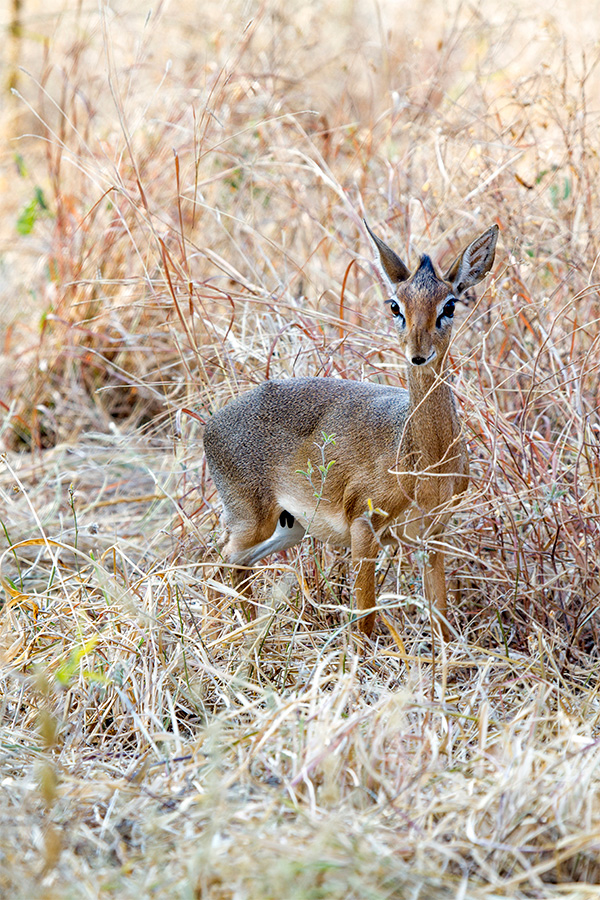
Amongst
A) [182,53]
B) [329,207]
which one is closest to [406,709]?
[329,207]

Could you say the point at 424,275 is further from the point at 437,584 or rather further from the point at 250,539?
the point at 250,539

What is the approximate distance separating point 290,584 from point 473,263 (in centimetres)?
147

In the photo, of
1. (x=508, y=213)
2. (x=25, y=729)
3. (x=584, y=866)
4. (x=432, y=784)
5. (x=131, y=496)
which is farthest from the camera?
(x=131, y=496)

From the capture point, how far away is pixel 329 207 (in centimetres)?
522

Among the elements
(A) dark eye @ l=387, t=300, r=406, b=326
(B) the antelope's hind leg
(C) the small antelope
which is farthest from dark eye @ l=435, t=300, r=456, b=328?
(B) the antelope's hind leg

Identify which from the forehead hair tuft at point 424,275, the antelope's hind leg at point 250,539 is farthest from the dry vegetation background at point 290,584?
the forehead hair tuft at point 424,275

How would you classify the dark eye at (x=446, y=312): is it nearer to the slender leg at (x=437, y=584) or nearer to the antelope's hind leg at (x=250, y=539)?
the slender leg at (x=437, y=584)

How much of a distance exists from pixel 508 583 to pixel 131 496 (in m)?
2.25

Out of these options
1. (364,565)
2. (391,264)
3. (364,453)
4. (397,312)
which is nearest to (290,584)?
(364,565)

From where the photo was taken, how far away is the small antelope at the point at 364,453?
10.6ft

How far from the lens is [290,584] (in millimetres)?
3906

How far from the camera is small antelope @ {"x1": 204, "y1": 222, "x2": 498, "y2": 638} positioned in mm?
3217

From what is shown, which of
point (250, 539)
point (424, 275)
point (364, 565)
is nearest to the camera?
point (424, 275)

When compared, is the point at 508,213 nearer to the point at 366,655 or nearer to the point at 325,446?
the point at 325,446
